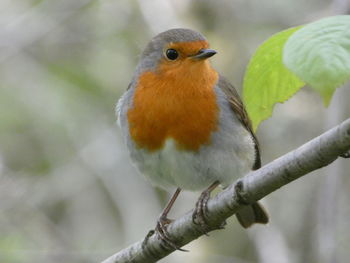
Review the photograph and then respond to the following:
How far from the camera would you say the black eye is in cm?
412

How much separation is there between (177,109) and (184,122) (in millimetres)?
85

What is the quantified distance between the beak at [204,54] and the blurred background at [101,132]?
7.10ft

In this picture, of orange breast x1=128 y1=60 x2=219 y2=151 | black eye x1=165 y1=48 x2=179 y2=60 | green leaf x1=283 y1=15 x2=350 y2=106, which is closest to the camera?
green leaf x1=283 y1=15 x2=350 y2=106

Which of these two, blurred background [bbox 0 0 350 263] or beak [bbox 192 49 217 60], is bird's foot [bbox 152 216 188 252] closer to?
beak [bbox 192 49 217 60]

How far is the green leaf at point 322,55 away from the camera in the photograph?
1582mm

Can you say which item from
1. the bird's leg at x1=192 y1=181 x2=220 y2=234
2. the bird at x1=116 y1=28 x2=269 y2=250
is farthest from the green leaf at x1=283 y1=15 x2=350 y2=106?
the bird at x1=116 y1=28 x2=269 y2=250

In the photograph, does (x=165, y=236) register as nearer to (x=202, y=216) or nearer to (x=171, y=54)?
(x=202, y=216)

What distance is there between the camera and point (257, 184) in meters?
2.44

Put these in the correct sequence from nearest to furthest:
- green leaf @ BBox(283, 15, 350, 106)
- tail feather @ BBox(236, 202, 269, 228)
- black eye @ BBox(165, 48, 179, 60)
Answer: green leaf @ BBox(283, 15, 350, 106), black eye @ BBox(165, 48, 179, 60), tail feather @ BBox(236, 202, 269, 228)

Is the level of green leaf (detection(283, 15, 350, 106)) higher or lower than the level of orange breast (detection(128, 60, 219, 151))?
higher

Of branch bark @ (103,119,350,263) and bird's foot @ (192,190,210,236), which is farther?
bird's foot @ (192,190,210,236)

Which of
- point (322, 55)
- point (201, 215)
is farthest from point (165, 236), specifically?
point (322, 55)

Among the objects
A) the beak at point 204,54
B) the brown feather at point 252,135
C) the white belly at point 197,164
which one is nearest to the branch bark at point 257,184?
the white belly at point 197,164

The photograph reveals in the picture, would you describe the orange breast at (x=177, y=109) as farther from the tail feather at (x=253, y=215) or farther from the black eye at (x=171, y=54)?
the tail feather at (x=253, y=215)
